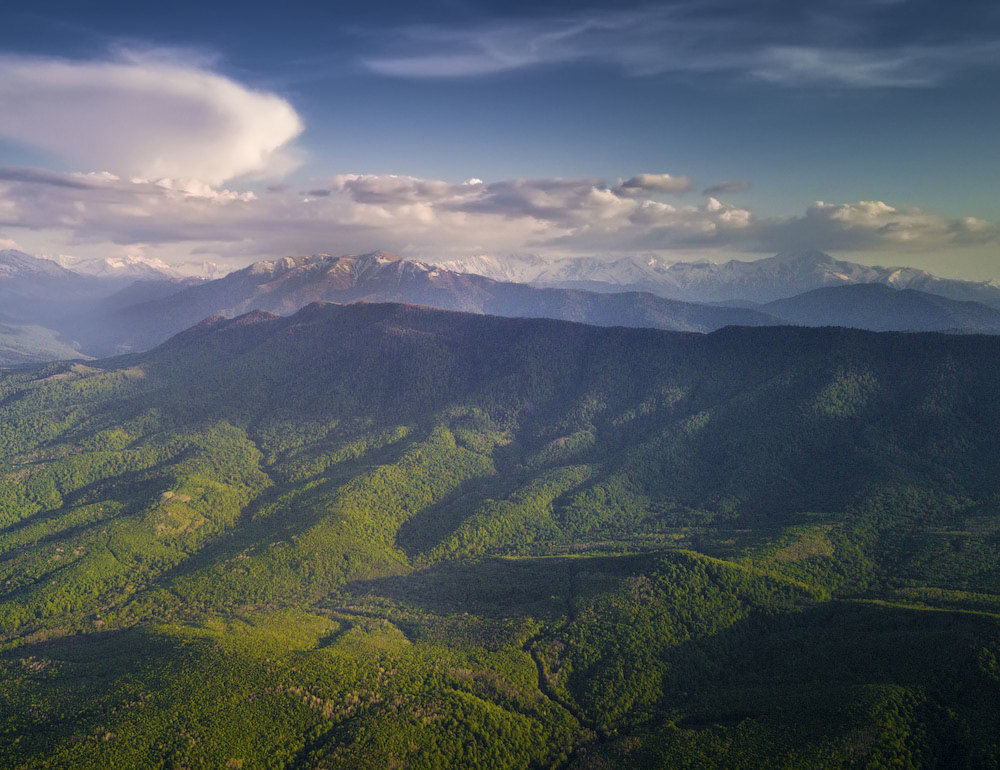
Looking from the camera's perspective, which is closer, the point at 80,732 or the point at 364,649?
the point at 80,732

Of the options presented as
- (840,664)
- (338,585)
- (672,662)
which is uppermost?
(840,664)

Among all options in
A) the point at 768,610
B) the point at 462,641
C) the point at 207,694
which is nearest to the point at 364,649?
the point at 462,641

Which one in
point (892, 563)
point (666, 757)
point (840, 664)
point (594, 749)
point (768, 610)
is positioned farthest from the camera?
point (892, 563)

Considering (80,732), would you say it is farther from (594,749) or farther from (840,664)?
(840,664)

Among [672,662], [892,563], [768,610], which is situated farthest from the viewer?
[892,563]

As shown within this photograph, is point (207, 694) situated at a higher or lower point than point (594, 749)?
higher

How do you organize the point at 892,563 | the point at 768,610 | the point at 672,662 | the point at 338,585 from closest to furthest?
the point at 672,662 → the point at 768,610 → the point at 892,563 → the point at 338,585

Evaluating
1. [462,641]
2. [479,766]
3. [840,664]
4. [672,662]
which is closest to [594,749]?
[479,766]

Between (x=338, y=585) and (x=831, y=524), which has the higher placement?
(x=831, y=524)

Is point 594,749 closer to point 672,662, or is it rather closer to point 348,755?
point 672,662
